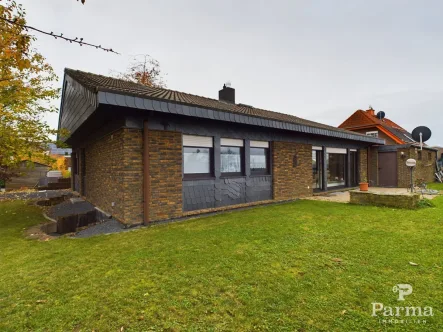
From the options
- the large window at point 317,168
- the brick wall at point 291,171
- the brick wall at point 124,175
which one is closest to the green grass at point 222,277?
the brick wall at point 124,175

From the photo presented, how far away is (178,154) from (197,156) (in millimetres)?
773

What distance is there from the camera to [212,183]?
719cm

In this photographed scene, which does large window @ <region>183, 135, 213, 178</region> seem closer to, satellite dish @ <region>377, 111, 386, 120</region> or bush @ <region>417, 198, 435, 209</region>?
bush @ <region>417, 198, 435, 209</region>

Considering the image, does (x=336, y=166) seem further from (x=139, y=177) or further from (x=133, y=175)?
(x=133, y=175)

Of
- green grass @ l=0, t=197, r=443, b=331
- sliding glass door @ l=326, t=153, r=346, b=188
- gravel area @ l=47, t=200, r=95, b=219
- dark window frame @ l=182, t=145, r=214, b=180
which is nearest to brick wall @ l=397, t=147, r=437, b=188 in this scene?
sliding glass door @ l=326, t=153, r=346, b=188

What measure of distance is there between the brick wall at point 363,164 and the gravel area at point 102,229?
13617 millimetres

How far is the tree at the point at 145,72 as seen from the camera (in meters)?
21.3

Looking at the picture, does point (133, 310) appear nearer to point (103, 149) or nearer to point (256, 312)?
point (256, 312)

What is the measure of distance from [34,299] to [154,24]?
10.9 meters

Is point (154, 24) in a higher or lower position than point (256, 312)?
higher

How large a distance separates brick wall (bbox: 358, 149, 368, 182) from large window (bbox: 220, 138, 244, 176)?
9.54 m

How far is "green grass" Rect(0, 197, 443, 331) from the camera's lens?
2.21m

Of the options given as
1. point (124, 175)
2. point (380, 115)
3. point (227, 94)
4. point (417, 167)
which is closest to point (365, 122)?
point (380, 115)

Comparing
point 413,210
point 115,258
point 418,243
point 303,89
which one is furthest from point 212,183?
point 303,89
